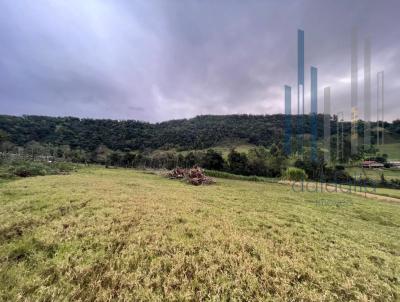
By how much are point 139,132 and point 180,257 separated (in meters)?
97.3

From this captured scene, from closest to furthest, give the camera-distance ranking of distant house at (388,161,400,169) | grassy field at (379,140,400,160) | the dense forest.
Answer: distant house at (388,161,400,169), grassy field at (379,140,400,160), the dense forest

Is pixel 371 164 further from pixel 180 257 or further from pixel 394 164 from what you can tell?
pixel 180 257

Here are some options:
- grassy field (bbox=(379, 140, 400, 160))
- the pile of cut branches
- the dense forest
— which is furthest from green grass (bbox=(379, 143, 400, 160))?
the pile of cut branches

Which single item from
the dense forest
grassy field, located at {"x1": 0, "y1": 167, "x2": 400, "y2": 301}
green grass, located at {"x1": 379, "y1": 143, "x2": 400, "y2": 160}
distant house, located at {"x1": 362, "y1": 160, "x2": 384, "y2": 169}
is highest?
the dense forest

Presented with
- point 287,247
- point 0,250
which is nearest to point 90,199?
point 0,250

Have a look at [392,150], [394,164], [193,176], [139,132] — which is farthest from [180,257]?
[392,150]

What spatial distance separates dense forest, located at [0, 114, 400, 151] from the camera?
7544cm

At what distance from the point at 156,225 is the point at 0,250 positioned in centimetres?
288

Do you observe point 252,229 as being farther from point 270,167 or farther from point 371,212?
point 270,167

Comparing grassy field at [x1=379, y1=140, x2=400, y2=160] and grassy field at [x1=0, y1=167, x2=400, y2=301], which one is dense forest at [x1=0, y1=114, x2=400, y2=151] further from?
grassy field at [x1=0, y1=167, x2=400, y2=301]

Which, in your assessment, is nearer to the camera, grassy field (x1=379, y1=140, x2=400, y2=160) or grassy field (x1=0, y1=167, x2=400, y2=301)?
grassy field (x1=0, y1=167, x2=400, y2=301)

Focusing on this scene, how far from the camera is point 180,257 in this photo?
11.9 ft

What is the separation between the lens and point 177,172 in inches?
838

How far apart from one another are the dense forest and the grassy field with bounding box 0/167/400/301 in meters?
73.4
